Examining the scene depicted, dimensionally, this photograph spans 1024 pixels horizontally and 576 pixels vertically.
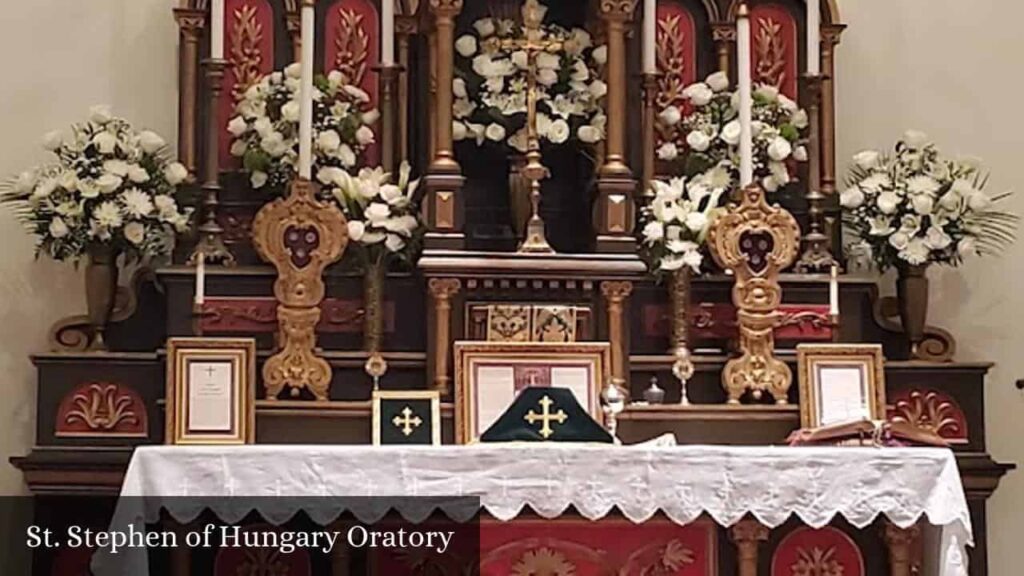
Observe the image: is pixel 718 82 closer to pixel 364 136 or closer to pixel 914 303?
pixel 914 303

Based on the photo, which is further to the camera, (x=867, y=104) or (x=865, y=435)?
(x=867, y=104)

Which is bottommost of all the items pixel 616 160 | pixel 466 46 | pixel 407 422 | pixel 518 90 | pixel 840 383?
pixel 407 422

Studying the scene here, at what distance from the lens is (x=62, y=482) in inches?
207

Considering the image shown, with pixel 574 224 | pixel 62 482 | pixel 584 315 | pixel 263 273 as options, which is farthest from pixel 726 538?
pixel 62 482

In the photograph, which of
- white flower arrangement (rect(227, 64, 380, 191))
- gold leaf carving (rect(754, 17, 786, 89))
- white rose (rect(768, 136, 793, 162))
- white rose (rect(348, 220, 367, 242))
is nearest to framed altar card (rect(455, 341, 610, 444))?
white rose (rect(348, 220, 367, 242))

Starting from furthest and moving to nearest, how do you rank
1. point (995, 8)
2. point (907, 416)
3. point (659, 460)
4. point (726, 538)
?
point (995, 8) → point (907, 416) → point (726, 538) → point (659, 460)

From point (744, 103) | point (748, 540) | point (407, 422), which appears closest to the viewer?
point (748, 540)

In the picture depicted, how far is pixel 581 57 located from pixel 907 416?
1484 mm

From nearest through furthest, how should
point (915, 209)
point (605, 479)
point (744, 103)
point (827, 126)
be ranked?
point (605, 479) → point (744, 103) → point (915, 209) → point (827, 126)

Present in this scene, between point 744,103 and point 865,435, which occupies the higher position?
point 744,103

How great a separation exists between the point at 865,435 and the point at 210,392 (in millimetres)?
1801

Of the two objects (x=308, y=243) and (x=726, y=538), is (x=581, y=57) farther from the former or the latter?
(x=726, y=538)

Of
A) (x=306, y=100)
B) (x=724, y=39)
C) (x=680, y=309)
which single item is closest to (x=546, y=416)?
(x=680, y=309)

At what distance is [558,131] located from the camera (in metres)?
5.59
